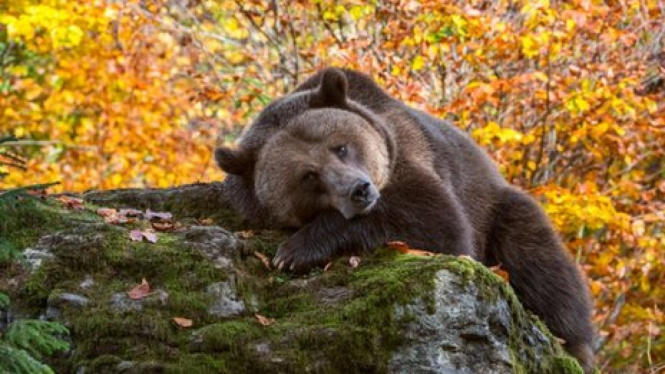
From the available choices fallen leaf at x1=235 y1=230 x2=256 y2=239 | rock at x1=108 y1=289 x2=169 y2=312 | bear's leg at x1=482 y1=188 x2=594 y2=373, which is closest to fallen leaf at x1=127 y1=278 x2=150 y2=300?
rock at x1=108 y1=289 x2=169 y2=312

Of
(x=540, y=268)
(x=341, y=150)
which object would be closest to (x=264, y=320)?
(x=341, y=150)

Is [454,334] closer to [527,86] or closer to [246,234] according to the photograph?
[246,234]

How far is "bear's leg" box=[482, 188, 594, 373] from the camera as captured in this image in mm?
6395

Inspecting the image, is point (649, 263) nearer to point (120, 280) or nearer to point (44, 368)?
point (120, 280)

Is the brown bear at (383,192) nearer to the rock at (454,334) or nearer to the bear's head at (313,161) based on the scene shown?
the bear's head at (313,161)

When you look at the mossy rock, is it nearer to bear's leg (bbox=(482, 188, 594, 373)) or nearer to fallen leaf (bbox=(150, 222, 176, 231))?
fallen leaf (bbox=(150, 222, 176, 231))

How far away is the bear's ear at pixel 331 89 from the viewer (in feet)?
19.9

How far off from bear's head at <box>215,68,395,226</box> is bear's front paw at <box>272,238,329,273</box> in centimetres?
69

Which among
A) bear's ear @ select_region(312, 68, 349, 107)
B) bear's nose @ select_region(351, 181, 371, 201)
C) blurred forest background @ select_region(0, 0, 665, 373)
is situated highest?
bear's ear @ select_region(312, 68, 349, 107)

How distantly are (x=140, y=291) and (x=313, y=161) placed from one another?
1.65 meters

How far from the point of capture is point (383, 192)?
18.9 ft

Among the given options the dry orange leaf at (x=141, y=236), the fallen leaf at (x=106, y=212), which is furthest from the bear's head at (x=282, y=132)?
the dry orange leaf at (x=141, y=236)

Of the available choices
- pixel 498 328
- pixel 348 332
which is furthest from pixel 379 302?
pixel 498 328

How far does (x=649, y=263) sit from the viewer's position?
10344 millimetres
